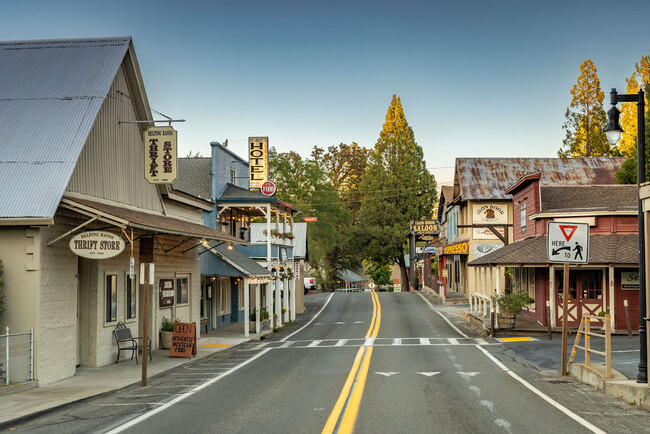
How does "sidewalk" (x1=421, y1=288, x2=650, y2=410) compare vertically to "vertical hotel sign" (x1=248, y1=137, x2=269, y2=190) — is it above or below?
below

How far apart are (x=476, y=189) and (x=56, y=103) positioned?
3430 cm

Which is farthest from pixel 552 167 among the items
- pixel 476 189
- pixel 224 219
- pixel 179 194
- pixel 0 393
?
pixel 0 393

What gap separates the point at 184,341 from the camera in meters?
20.2

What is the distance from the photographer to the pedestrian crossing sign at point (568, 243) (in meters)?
15.2

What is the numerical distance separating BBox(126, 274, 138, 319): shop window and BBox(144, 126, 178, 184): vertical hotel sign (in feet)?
10.4

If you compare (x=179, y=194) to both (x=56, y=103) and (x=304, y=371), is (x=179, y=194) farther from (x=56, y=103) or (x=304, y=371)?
(x=304, y=371)

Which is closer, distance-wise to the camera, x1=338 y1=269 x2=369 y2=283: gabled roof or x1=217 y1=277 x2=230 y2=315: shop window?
x1=217 y1=277 x2=230 y2=315: shop window

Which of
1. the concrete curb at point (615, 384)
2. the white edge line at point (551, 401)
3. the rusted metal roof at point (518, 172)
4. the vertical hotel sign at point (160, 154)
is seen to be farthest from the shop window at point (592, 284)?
the rusted metal roof at point (518, 172)

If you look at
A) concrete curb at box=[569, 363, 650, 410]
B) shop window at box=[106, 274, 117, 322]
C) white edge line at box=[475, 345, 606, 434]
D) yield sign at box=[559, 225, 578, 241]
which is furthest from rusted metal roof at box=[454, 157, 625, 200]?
concrete curb at box=[569, 363, 650, 410]

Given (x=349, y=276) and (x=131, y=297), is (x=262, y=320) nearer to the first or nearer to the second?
(x=131, y=297)

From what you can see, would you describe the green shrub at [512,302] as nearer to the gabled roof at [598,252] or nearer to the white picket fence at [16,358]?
the gabled roof at [598,252]

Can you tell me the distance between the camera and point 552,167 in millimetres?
50062

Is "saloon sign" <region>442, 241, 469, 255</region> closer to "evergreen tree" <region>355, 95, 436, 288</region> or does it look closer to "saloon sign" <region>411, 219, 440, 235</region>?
"saloon sign" <region>411, 219, 440, 235</region>

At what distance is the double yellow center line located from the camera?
1028cm
